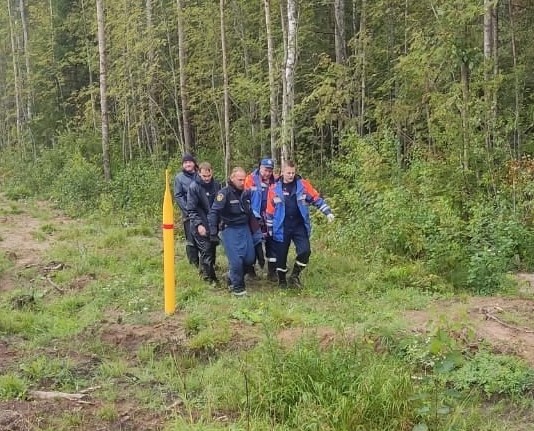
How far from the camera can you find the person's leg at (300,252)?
28.3 feet

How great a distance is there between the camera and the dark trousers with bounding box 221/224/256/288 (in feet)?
27.2

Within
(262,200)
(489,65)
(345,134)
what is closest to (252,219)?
(262,200)

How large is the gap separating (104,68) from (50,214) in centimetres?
474

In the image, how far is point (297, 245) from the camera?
28.5 ft

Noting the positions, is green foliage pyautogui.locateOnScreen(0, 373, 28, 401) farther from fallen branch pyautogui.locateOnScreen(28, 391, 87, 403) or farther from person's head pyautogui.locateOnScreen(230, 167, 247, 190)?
person's head pyautogui.locateOnScreen(230, 167, 247, 190)

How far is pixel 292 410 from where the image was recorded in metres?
4.65

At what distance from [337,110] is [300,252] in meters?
11.2

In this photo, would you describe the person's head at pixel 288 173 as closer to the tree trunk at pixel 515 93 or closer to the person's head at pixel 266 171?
the person's head at pixel 266 171

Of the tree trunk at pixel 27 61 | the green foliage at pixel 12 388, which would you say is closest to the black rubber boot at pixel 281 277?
the green foliage at pixel 12 388

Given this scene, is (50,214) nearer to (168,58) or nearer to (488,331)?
(168,58)

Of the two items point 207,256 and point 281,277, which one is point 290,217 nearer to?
point 281,277

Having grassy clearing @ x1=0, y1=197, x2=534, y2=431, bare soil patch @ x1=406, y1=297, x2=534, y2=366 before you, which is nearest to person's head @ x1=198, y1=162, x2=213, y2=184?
grassy clearing @ x1=0, y1=197, x2=534, y2=431

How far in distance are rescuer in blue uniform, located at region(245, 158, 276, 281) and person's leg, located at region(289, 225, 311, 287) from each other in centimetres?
37

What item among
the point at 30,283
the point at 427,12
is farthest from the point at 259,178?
the point at 427,12
